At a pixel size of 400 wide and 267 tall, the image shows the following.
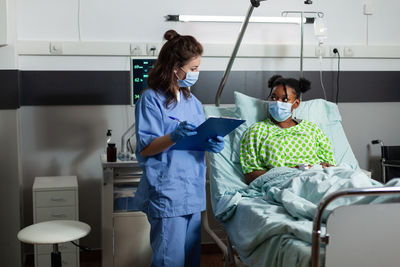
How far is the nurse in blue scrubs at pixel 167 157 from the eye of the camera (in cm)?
249

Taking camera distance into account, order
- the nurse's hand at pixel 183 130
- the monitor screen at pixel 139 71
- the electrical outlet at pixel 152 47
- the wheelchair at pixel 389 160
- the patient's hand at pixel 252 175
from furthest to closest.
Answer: the wheelchair at pixel 389 160
the electrical outlet at pixel 152 47
the monitor screen at pixel 139 71
the patient's hand at pixel 252 175
the nurse's hand at pixel 183 130

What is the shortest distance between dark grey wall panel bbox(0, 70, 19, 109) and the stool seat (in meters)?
0.93

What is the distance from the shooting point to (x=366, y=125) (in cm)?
422

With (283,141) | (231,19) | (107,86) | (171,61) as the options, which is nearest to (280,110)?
(283,141)

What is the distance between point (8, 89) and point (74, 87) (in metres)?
0.43

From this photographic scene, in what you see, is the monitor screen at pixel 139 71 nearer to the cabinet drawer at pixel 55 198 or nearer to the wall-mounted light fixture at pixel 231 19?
the wall-mounted light fixture at pixel 231 19

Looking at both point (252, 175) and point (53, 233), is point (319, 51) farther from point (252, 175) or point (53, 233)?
point (53, 233)

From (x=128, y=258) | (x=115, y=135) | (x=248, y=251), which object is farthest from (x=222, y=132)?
(x=115, y=135)

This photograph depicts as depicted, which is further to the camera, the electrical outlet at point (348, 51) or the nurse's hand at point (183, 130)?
the electrical outlet at point (348, 51)

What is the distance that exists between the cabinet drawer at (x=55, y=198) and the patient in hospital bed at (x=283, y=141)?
3.36 ft

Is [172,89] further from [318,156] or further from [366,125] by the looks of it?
[366,125]

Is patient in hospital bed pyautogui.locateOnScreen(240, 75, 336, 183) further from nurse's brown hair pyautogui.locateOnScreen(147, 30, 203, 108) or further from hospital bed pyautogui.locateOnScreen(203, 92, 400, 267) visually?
nurse's brown hair pyautogui.locateOnScreen(147, 30, 203, 108)

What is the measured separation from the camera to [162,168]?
252cm

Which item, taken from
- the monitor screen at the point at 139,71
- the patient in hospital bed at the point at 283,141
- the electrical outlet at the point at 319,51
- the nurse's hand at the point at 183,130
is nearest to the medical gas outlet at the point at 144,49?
the monitor screen at the point at 139,71
